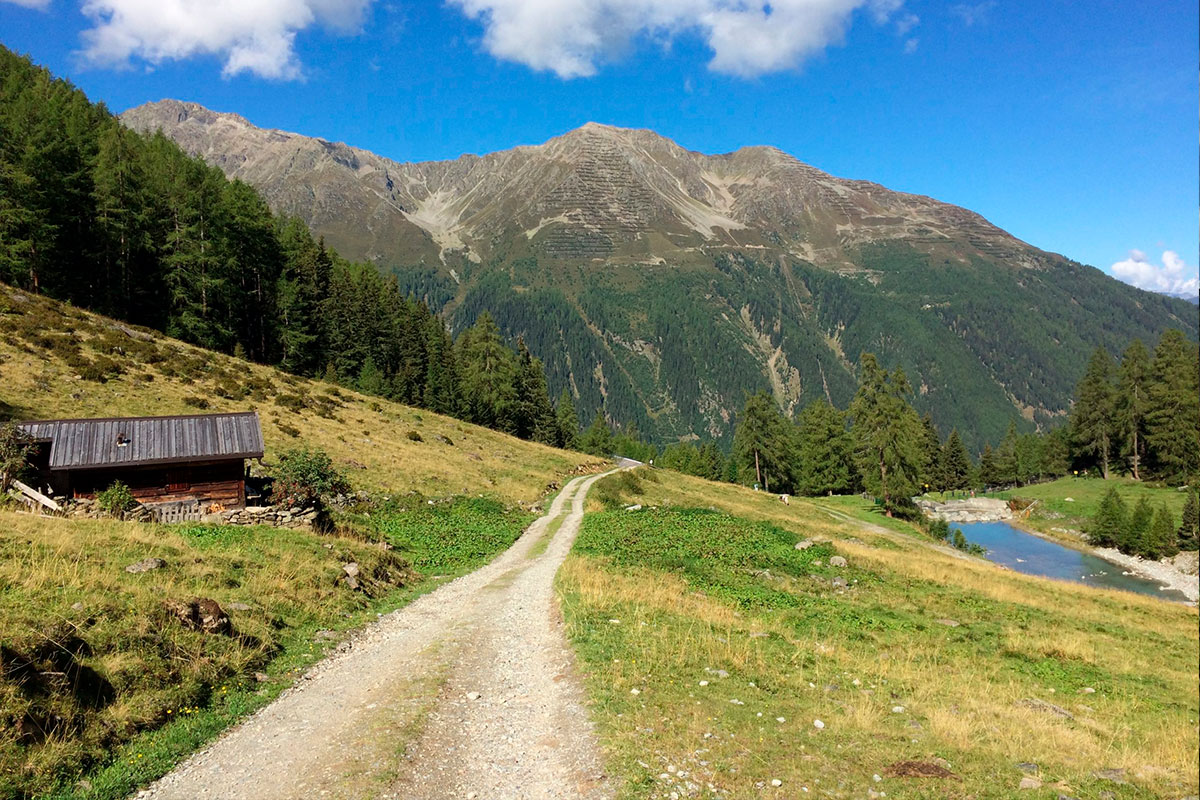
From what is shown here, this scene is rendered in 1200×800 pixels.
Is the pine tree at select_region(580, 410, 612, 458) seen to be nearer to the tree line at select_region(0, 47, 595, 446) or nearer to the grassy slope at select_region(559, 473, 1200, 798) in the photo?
the tree line at select_region(0, 47, 595, 446)

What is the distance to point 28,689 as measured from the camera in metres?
8.62

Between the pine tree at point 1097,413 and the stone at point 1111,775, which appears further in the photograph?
the pine tree at point 1097,413

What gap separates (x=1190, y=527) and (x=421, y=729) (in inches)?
3456

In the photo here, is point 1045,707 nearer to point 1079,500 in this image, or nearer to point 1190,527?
point 1190,527

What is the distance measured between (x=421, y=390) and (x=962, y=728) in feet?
264

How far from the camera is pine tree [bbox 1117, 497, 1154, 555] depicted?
65.5 metres

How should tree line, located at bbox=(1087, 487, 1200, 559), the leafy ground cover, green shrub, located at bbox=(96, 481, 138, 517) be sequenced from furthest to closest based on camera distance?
1. tree line, located at bbox=(1087, 487, 1200, 559)
2. green shrub, located at bbox=(96, 481, 138, 517)
3. the leafy ground cover

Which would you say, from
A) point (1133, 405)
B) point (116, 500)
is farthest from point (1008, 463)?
point (116, 500)

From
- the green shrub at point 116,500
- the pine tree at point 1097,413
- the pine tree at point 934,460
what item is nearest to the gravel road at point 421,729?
the green shrub at point 116,500

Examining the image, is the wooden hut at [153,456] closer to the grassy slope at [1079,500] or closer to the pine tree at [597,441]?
the pine tree at [597,441]

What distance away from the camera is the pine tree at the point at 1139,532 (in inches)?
2579

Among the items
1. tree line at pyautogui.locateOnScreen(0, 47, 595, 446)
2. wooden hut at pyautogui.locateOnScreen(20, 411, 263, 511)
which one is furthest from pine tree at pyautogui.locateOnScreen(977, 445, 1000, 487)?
wooden hut at pyautogui.locateOnScreen(20, 411, 263, 511)

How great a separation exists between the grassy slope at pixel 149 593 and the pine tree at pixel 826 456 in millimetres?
61448

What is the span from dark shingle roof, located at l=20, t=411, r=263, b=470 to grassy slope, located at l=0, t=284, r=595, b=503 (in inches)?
371
